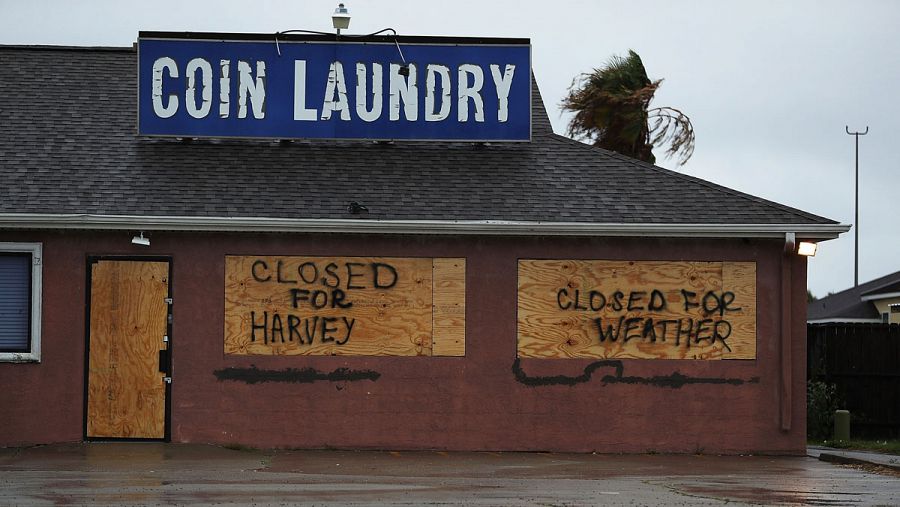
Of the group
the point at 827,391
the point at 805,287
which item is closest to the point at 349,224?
the point at 805,287

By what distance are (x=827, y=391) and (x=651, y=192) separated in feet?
21.3

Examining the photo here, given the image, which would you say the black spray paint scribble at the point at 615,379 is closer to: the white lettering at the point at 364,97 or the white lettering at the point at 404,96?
the white lettering at the point at 404,96

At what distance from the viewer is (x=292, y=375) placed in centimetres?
1658

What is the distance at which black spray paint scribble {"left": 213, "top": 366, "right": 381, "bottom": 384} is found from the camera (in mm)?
16547

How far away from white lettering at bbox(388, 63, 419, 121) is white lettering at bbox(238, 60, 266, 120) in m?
1.71

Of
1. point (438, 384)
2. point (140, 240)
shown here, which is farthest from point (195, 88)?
point (438, 384)

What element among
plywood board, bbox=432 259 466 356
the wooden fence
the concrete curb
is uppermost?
plywood board, bbox=432 259 466 356

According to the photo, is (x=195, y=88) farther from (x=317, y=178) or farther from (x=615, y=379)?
(x=615, y=379)

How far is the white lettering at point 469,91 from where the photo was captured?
18359 millimetres

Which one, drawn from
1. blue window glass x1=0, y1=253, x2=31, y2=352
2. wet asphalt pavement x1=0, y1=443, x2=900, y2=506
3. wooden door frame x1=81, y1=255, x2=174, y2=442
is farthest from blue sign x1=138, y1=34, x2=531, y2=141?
wet asphalt pavement x1=0, y1=443, x2=900, y2=506

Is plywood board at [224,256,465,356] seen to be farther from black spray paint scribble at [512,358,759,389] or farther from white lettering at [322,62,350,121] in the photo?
white lettering at [322,62,350,121]

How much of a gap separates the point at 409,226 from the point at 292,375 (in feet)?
7.59

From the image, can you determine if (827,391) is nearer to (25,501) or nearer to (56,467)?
(56,467)

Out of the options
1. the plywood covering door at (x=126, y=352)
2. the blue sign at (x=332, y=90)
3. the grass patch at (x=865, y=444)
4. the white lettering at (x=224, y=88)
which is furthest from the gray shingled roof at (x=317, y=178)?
the grass patch at (x=865, y=444)
